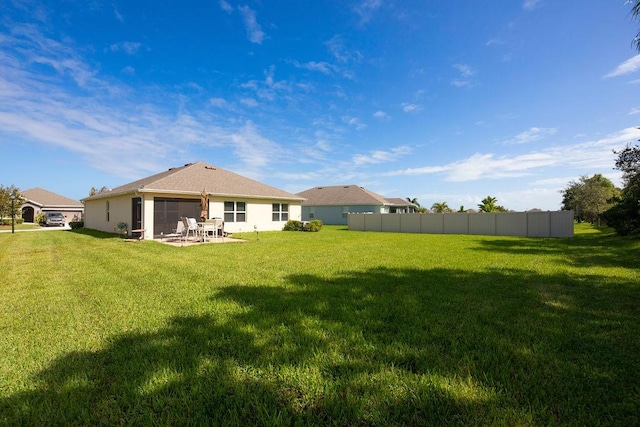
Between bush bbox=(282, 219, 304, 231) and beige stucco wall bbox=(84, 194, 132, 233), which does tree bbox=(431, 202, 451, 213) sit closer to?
bush bbox=(282, 219, 304, 231)

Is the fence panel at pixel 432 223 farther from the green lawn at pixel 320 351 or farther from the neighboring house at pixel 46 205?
the neighboring house at pixel 46 205

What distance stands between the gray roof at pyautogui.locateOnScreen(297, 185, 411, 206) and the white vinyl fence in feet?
33.5

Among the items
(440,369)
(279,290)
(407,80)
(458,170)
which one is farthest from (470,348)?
(458,170)

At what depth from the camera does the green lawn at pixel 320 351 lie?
2.11 meters

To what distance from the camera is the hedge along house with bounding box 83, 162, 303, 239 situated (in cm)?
1655

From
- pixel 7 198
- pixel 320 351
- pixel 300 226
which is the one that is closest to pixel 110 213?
pixel 300 226

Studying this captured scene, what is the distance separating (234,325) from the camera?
3.68m

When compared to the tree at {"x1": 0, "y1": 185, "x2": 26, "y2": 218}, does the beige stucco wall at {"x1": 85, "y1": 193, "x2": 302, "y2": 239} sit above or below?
below

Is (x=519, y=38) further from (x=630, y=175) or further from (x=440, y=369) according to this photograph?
(x=440, y=369)

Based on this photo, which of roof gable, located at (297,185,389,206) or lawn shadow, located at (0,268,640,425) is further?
roof gable, located at (297,185,389,206)

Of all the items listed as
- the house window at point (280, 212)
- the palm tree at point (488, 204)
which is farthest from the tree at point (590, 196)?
the house window at point (280, 212)

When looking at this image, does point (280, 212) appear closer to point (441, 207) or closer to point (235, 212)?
point (235, 212)

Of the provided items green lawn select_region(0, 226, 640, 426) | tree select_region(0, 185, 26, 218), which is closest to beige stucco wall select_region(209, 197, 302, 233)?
green lawn select_region(0, 226, 640, 426)

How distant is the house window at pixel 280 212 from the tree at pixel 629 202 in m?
20.8
